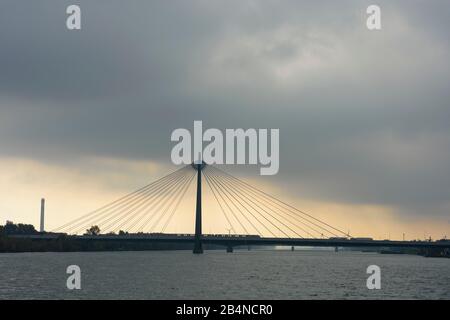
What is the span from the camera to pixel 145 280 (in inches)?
3152

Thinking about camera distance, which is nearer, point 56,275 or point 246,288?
point 246,288

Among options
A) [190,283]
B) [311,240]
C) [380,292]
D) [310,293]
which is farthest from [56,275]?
[311,240]

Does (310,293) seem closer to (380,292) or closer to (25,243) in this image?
(380,292)

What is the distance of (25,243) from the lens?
19275 cm
